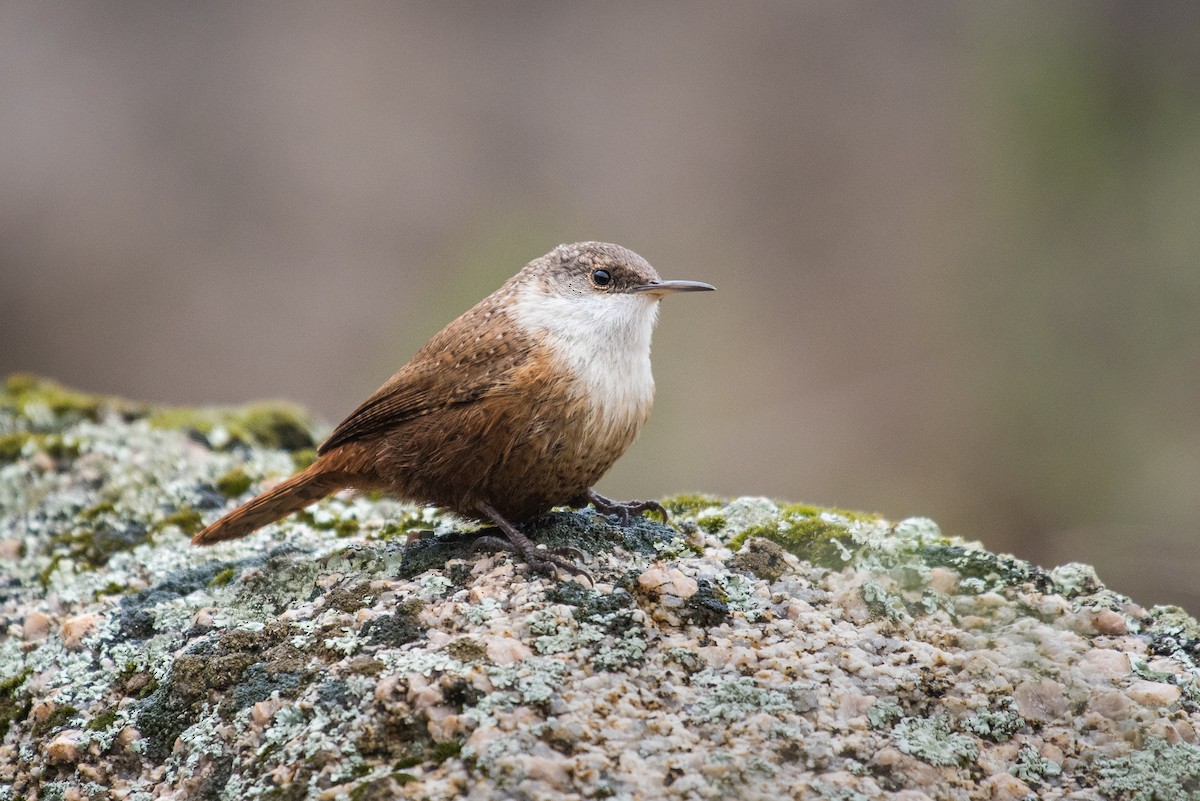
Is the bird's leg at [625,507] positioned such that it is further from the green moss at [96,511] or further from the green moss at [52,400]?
the green moss at [52,400]

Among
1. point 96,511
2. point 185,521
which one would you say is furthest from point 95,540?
point 185,521

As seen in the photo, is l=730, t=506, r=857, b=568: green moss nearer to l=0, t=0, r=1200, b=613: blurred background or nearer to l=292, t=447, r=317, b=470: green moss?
l=292, t=447, r=317, b=470: green moss

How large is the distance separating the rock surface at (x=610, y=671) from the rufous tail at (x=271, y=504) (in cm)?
10

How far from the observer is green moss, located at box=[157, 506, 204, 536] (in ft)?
12.5

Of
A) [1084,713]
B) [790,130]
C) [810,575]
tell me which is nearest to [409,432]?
[810,575]

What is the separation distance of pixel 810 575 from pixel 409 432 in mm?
1332

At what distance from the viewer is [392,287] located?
9.12 metres

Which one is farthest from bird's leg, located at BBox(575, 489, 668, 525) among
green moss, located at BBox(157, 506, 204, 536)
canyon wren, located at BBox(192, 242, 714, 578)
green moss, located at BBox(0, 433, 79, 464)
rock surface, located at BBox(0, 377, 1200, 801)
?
green moss, located at BBox(0, 433, 79, 464)

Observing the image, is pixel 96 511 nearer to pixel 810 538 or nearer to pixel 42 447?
pixel 42 447

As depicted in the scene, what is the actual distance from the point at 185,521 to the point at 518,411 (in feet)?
5.21

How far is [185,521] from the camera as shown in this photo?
3.85m

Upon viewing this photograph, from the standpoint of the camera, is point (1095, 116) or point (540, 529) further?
point (1095, 116)

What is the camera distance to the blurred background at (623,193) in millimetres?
7742

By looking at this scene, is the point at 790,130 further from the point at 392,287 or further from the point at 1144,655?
the point at 1144,655
